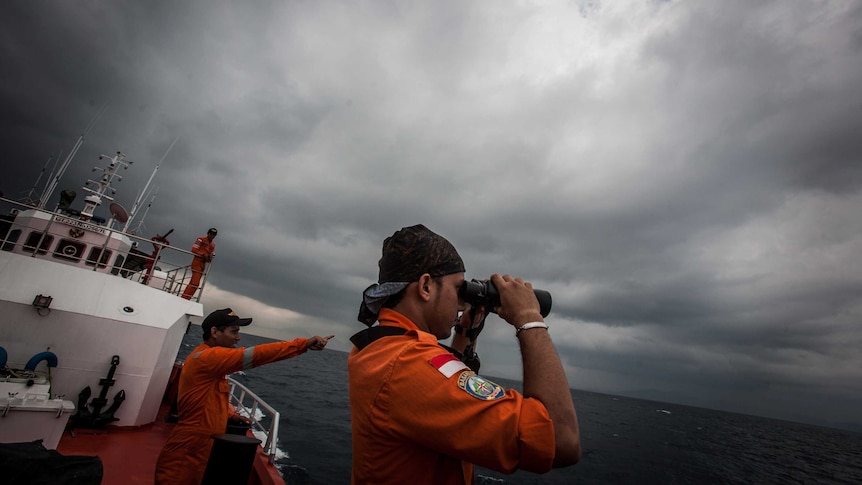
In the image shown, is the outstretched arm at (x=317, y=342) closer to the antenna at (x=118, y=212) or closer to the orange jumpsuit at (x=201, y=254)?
the orange jumpsuit at (x=201, y=254)

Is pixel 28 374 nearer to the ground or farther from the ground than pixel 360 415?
nearer to the ground

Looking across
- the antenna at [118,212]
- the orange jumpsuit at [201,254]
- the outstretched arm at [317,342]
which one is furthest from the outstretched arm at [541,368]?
the antenna at [118,212]

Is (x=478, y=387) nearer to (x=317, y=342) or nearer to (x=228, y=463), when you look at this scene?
(x=228, y=463)

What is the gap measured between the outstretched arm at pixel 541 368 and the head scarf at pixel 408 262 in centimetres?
25

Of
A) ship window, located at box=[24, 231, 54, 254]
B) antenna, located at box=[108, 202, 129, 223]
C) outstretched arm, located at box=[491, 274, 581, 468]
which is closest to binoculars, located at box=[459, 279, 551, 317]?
outstretched arm, located at box=[491, 274, 581, 468]

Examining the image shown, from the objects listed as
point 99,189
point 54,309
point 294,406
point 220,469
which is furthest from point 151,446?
point 294,406

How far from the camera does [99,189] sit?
11508mm

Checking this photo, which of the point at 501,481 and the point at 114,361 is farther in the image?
the point at 501,481

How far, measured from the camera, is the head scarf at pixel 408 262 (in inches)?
65.4

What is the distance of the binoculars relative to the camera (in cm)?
169

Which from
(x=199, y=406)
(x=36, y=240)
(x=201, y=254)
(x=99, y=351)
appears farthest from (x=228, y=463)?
(x=36, y=240)

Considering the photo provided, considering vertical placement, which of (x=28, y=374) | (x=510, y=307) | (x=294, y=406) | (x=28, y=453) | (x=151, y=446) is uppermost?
(x=510, y=307)

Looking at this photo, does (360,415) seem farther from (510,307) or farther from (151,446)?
(151,446)

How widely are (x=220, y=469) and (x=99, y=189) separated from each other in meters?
13.2
